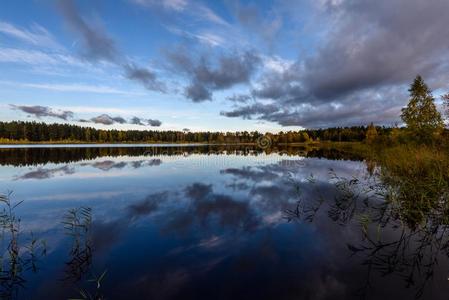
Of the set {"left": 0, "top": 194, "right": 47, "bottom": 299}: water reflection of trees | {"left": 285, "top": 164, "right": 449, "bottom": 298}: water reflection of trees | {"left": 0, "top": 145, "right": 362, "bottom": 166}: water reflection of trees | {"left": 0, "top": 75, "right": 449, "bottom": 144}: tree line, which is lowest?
{"left": 0, "top": 194, "right": 47, "bottom": 299}: water reflection of trees

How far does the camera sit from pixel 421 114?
42156 mm

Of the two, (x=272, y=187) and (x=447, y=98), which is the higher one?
(x=447, y=98)

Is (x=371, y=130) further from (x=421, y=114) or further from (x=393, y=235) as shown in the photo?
(x=393, y=235)

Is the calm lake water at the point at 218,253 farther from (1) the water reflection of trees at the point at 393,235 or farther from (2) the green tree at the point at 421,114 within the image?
(2) the green tree at the point at 421,114

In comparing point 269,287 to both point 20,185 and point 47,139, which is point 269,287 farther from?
point 47,139

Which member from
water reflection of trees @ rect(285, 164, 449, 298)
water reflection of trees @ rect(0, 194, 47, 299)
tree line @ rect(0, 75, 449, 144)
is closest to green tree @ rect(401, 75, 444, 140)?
tree line @ rect(0, 75, 449, 144)

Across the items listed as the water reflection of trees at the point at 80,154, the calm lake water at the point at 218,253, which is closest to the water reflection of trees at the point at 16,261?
the calm lake water at the point at 218,253

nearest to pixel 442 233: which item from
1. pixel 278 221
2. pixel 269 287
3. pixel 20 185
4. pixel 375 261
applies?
pixel 375 261

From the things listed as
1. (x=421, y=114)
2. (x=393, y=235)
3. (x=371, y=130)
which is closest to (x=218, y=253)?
(x=393, y=235)

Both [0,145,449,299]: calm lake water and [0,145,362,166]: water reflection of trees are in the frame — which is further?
[0,145,362,166]: water reflection of trees

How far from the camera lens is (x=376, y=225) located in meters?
10.7

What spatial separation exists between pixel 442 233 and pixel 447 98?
22947 millimetres

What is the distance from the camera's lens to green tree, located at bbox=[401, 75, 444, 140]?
41250 millimetres

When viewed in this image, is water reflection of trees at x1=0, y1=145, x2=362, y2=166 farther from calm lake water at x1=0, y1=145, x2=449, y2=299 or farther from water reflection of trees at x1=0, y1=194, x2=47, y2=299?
water reflection of trees at x1=0, y1=194, x2=47, y2=299
